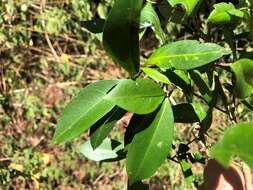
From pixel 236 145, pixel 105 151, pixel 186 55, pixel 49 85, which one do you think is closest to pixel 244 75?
pixel 186 55

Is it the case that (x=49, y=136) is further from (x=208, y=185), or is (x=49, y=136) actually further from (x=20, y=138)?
(x=208, y=185)

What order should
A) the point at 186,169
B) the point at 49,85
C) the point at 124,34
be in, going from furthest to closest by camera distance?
the point at 49,85 < the point at 186,169 < the point at 124,34

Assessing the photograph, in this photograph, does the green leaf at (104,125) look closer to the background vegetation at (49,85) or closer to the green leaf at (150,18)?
the green leaf at (150,18)

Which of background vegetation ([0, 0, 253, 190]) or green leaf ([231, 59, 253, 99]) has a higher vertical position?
green leaf ([231, 59, 253, 99])

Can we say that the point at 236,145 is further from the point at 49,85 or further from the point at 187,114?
the point at 49,85

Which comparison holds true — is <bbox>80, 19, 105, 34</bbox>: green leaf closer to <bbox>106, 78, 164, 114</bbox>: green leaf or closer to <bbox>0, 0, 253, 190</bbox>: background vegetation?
<bbox>106, 78, 164, 114</bbox>: green leaf

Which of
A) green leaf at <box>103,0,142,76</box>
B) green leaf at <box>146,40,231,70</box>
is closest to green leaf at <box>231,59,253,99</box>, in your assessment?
green leaf at <box>146,40,231,70</box>

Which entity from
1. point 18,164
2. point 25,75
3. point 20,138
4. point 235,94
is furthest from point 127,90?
point 25,75
